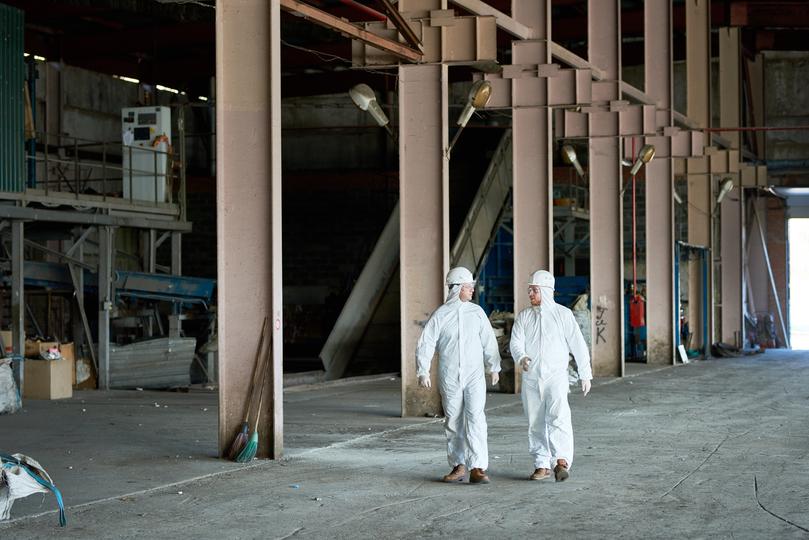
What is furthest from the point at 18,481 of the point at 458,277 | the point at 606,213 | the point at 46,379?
the point at 606,213

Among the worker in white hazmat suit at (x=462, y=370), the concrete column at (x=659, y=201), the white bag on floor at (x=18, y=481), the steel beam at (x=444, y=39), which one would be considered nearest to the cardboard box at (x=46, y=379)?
the steel beam at (x=444, y=39)

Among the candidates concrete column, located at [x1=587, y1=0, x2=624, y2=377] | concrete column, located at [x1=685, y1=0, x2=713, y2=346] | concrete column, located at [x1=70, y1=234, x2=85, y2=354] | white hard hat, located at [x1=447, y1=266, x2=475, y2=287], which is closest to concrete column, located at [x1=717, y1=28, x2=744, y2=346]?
concrete column, located at [x1=685, y1=0, x2=713, y2=346]

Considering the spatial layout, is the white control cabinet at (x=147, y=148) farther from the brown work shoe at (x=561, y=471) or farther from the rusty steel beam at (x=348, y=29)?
the brown work shoe at (x=561, y=471)

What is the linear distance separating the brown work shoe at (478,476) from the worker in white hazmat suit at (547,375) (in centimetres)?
50

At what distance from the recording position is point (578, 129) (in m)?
23.4

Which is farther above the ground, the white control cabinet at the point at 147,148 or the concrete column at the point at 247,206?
the white control cabinet at the point at 147,148

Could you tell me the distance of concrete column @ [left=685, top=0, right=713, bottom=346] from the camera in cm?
3092

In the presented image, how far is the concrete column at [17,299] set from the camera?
65.2 feet

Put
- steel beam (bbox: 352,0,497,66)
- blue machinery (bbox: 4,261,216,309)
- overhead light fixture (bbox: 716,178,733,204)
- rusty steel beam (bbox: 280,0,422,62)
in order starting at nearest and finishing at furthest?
rusty steel beam (bbox: 280,0,422,62), steel beam (bbox: 352,0,497,66), blue machinery (bbox: 4,261,216,309), overhead light fixture (bbox: 716,178,733,204)

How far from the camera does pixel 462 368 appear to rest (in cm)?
1057

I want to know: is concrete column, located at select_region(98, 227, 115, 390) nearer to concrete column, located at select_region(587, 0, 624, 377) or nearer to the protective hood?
concrete column, located at select_region(587, 0, 624, 377)

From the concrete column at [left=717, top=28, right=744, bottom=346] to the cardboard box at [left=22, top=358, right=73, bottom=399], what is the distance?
2084 cm

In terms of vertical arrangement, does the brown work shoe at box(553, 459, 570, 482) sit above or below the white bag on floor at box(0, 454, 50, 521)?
below

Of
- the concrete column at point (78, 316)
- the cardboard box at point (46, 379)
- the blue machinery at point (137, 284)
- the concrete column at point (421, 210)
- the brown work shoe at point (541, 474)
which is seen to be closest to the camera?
the brown work shoe at point (541, 474)
